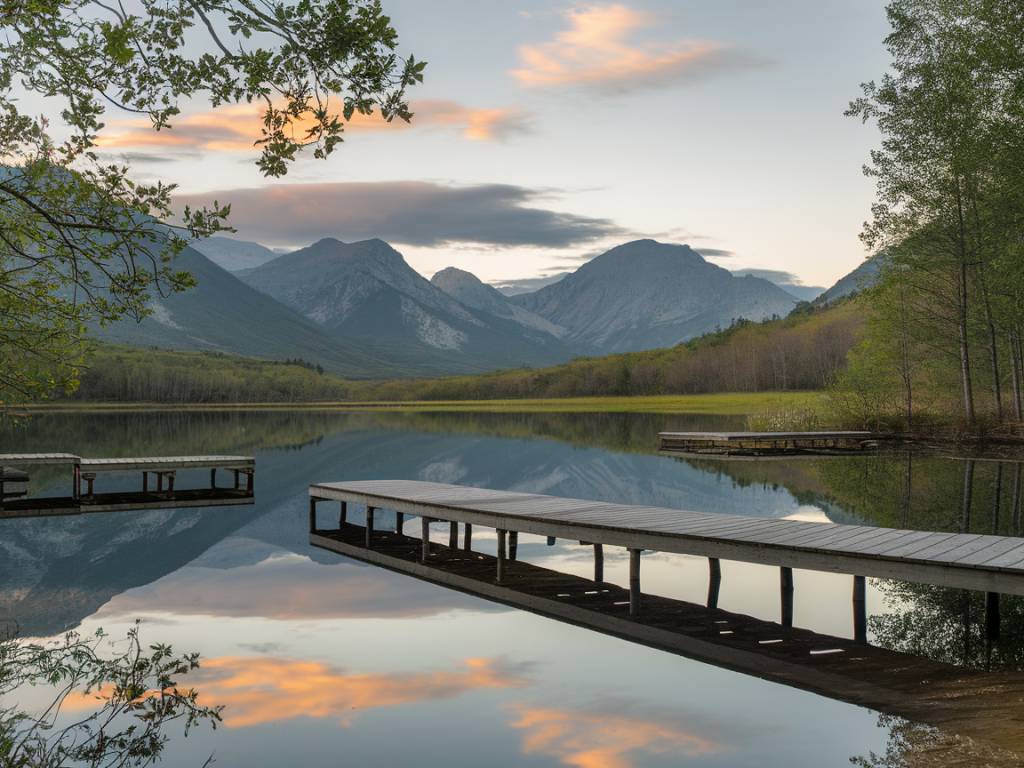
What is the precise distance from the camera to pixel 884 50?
3170 cm

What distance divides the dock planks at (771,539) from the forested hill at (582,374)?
68.5 metres

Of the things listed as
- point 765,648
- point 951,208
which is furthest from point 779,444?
point 765,648

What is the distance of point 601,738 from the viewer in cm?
667

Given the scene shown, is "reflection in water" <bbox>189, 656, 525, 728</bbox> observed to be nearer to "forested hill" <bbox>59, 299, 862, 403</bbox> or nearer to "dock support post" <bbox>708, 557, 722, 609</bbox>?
"dock support post" <bbox>708, 557, 722, 609</bbox>

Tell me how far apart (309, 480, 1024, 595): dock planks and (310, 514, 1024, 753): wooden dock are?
0.75 metres

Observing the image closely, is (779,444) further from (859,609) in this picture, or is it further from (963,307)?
(859,609)

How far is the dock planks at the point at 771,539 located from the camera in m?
7.93

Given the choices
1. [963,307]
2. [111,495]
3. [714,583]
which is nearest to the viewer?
[714,583]

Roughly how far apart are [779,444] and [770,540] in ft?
90.2

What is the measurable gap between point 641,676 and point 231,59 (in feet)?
A: 19.8

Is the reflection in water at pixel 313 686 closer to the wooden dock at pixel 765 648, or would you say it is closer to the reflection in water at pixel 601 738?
the reflection in water at pixel 601 738

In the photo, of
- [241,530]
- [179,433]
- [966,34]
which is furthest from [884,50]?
[179,433]

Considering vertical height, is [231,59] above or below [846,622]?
above

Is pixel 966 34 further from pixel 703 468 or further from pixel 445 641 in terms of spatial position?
pixel 445 641
